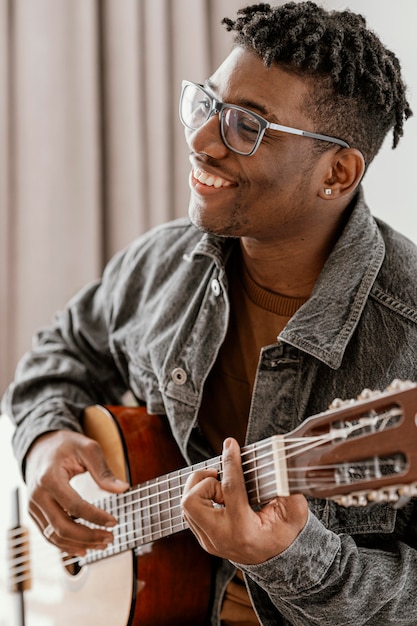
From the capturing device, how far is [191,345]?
1378 mm

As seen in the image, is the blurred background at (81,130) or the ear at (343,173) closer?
the ear at (343,173)

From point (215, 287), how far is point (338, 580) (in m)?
0.50

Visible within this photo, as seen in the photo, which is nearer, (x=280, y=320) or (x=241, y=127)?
(x=241, y=127)

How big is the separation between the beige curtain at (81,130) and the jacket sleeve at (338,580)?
1.16 meters

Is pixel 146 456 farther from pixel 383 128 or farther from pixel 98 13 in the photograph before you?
pixel 98 13

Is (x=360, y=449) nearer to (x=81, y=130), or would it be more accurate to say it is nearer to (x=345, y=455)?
(x=345, y=455)

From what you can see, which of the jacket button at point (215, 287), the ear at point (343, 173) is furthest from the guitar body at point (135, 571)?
the ear at point (343, 173)

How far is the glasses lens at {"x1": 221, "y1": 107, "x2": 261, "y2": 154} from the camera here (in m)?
1.22

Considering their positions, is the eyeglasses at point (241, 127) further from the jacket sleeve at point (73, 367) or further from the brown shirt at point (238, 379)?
the jacket sleeve at point (73, 367)

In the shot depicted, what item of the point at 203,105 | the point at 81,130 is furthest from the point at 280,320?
the point at 81,130

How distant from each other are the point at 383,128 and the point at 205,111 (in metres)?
0.28

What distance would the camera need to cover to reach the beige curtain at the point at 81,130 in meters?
2.06

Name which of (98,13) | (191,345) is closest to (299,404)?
(191,345)

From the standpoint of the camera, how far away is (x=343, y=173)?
1300mm
